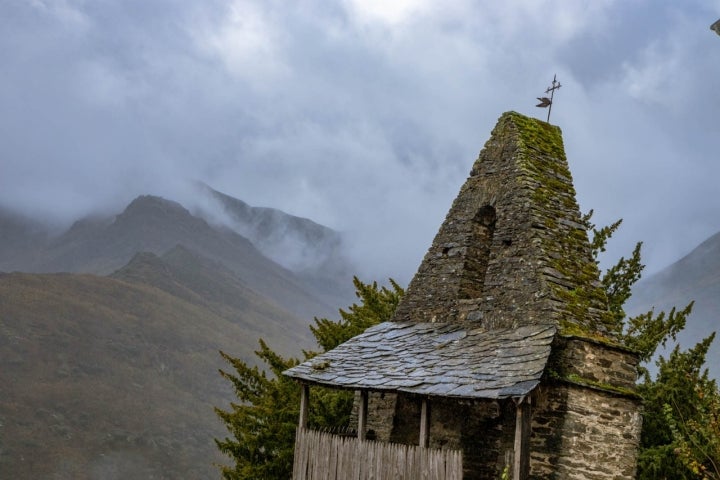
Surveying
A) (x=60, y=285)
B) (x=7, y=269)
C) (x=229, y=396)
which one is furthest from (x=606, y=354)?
(x=7, y=269)

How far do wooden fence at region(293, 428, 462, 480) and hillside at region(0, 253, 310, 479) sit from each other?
5801cm

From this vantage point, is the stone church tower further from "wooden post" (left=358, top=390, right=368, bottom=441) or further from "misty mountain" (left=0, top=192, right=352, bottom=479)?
"misty mountain" (left=0, top=192, right=352, bottom=479)

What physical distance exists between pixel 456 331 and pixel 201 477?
60.0m

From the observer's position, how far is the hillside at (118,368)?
6638 cm

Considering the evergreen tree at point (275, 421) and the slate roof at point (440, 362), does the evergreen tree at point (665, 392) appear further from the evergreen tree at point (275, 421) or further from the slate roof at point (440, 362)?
the evergreen tree at point (275, 421)

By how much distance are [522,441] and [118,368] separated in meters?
87.0

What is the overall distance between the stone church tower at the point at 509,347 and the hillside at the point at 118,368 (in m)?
58.4

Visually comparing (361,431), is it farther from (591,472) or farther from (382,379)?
(591,472)

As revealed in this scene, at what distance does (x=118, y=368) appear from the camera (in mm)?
87875

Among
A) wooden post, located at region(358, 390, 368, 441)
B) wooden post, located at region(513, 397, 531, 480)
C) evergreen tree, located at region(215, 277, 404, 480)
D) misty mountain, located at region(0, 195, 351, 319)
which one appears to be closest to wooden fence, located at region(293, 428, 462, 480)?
wooden post, located at region(358, 390, 368, 441)

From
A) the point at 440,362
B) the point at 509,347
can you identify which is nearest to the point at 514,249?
the point at 509,347

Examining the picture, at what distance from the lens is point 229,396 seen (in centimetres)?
9519

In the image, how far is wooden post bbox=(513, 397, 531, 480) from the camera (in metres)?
8.28

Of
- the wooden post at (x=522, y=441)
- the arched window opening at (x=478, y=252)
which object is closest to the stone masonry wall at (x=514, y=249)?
the arched window opening at (x=478, y=252)
